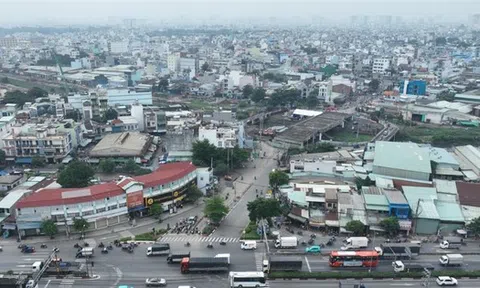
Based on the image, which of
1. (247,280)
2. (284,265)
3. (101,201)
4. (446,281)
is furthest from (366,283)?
(101,201)

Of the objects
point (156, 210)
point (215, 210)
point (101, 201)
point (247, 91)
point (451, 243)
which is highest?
point (247, 91)

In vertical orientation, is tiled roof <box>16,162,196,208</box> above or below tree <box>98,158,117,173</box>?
above

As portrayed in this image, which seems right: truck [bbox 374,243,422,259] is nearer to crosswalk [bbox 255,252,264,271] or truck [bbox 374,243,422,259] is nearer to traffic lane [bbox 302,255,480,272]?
traffic lane [bbox 302,255,480,272]

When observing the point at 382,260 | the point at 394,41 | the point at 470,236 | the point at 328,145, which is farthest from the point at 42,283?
the point at 394,41

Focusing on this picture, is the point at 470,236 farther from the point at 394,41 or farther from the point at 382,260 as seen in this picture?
the point at 394,41

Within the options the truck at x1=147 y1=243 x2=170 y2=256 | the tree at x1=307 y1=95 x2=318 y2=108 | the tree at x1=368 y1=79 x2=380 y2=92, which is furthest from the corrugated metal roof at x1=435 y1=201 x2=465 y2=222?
the tree at x1=368 y1=79 x2=380 y2=92

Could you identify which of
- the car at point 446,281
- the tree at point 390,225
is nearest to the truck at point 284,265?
the car at point 446,281

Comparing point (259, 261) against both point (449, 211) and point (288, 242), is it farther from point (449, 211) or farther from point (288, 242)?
point (449, 211)
